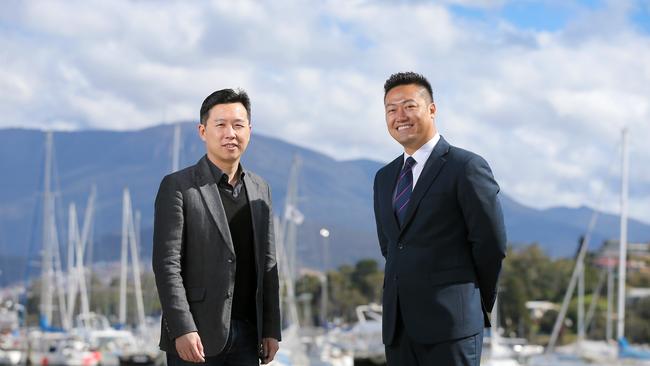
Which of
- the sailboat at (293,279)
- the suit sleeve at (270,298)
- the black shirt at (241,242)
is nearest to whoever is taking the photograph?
the black shirt at (241,242)

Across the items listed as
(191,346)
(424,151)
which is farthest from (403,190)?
(191,346)

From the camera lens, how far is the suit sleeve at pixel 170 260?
19.3 ft

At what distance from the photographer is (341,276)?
95750 mm

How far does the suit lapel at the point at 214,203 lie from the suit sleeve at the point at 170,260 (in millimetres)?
115

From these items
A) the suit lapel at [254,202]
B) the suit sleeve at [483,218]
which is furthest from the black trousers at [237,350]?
the suit sleeve at [483,218]

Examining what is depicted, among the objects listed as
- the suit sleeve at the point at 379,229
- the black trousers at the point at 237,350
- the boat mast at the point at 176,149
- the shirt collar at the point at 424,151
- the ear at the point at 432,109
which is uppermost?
the boat mast at the point at 176,149

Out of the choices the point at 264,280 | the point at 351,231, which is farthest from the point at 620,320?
the point at 351,231

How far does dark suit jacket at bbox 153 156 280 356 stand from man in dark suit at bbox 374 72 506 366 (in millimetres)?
640

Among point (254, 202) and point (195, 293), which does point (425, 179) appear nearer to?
point (254, 202)

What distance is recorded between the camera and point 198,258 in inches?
236

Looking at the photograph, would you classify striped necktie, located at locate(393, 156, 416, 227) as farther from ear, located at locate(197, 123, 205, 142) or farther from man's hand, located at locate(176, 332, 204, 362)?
man's hand, located at locate(176, 332, 204, 362)

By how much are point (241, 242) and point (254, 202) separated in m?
0.20

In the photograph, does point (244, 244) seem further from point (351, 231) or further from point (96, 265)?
point (351, 231)

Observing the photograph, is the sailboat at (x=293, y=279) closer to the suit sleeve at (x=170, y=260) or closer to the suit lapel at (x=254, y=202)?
the suit lapel at (x=254, y=202)
